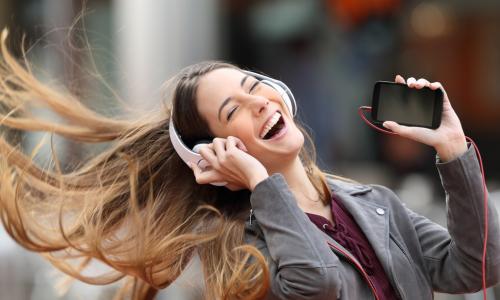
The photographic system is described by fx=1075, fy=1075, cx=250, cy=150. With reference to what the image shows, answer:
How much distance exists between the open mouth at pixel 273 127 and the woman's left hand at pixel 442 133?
31cm

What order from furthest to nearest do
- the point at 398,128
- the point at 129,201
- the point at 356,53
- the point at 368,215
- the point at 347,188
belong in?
the point at 356,53, the point at 129,201, the point at 347,188, the point at 368,215, the point at 398,128

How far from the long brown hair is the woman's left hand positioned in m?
0.36

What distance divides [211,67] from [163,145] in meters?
0.39

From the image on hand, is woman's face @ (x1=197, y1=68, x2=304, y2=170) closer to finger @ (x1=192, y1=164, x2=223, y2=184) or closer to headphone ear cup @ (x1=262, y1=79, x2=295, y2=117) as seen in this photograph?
headphone ear cup @ (x1=262, y1=79, x2=295, y2=117)

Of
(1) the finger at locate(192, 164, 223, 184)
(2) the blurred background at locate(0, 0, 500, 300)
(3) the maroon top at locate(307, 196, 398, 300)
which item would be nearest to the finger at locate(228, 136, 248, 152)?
(1) the finger at locate(192, 164, 223, 184)

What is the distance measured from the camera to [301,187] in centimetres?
331

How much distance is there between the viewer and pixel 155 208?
3.60 m

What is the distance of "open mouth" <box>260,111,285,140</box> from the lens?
3188 millimetres

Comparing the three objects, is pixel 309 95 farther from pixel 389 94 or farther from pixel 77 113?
pixel 389 94

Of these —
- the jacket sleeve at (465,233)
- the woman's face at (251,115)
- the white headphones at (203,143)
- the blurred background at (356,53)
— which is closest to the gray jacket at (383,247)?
the jacket sleeve at (465,233)

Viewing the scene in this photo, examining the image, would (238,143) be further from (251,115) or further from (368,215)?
(368,215)

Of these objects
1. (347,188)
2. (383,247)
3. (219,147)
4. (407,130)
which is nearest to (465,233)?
(383,247)

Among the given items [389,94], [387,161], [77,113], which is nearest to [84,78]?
[77,113]

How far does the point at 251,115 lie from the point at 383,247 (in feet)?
1.81
